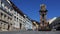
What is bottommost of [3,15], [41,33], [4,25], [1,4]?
[41,33]

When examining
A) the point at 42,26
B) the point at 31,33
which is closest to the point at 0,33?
the point at 31,33

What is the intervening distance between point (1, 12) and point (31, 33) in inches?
927

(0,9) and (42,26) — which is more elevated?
(0,9)

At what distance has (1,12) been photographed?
4419 cm

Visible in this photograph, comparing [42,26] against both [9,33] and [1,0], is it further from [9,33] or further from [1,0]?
[9,33]

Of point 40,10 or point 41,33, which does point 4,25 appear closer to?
point 40,10

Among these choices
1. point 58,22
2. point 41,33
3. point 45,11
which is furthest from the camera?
point 58,22

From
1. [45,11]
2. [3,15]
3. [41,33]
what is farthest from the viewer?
[45,11]

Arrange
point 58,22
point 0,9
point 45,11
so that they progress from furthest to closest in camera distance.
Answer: point 58,22 < point 45,11 < point 0,9

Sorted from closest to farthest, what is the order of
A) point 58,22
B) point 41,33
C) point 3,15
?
point 41,33
point 3,15
point 58,22

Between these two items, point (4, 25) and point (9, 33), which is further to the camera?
point (4, 25)

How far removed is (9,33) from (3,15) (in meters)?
24.0

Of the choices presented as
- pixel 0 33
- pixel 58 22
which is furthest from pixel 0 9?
pixel 58 22

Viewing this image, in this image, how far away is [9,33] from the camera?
74.9ft
